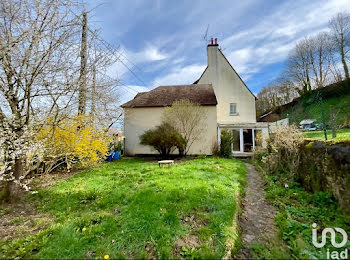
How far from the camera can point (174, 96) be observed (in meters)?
16.7

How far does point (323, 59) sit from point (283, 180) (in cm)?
3332

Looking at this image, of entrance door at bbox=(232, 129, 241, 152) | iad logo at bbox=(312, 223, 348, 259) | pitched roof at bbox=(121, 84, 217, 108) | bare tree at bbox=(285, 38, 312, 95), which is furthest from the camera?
bare tree at bbox=(285, 38, 312, 95)

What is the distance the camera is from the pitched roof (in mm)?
15580

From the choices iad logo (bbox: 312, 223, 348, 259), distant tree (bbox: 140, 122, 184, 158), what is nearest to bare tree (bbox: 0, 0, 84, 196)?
iad logo (bbox: 312, 223, 348, 259)

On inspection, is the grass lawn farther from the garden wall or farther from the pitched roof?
the pitched roof

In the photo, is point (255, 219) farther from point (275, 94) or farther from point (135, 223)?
point (275, 94)

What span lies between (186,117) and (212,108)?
3.15 m

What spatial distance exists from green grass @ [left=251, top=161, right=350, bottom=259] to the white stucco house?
9434 mm

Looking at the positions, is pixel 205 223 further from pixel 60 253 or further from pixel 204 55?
pixel 204 55

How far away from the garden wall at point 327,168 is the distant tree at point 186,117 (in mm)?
8709

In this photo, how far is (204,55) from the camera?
63.1ft

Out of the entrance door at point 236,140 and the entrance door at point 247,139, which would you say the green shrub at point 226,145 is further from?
the entrance door at point 247,139

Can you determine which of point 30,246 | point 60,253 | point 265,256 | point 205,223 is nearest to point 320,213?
point 265,256

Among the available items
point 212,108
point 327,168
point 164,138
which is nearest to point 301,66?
point 212,108
